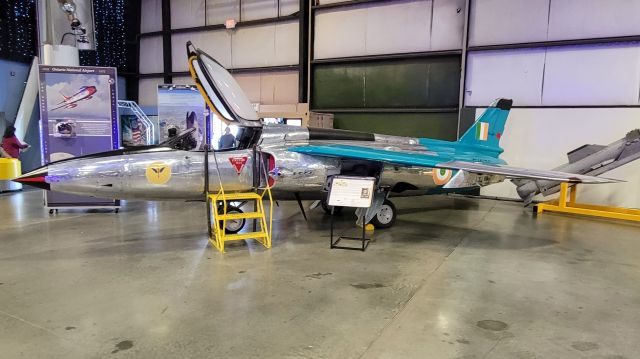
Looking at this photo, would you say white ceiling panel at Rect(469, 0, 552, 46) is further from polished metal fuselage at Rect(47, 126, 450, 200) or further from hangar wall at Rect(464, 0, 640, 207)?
polished metal fuselage at Rect(47, 126, 450, 200)

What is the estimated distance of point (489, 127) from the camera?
837 cm

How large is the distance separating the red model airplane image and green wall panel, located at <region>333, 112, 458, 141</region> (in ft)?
22.0

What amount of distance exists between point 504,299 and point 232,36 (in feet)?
41.8

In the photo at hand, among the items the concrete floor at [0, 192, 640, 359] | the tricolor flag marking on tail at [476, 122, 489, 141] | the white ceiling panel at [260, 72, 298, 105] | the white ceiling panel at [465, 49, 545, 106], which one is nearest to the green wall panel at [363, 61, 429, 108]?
the white ceiling panel at [465, 49, 545, 106]

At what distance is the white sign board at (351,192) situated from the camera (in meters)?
5.28

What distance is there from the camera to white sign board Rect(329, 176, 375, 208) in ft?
17.3

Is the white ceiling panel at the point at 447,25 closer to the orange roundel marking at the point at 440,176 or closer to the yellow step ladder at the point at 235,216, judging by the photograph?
the orange roundel marking at the point at 440,176

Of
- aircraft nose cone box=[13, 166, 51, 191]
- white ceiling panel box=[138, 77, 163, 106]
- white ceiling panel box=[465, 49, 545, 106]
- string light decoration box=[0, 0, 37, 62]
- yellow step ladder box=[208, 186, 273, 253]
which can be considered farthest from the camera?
white ceiling panel box=[138, 77, 163, 106]

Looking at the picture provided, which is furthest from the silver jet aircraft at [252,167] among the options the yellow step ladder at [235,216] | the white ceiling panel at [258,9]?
the white ceiling panel at [258,9]

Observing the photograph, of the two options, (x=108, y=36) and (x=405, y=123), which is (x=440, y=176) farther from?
(x=108, y=36)

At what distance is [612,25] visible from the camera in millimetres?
8758

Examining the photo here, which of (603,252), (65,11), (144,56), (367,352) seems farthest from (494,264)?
(144,56)

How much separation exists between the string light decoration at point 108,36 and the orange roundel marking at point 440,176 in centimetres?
1341

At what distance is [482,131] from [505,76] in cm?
258
